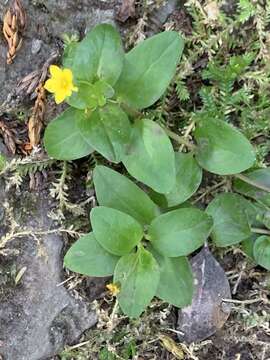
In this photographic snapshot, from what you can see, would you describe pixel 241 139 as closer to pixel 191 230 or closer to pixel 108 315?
pixel 191 230

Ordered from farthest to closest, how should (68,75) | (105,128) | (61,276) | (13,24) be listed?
(61,276) → (13,24) → (105,128) → (68,75)

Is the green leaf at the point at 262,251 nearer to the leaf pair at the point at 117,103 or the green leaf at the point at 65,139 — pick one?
the leaf pair at the point at 117,103

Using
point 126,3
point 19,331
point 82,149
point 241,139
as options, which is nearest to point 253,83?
point 241,139

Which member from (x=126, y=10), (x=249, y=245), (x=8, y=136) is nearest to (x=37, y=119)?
(x=8, y=136)

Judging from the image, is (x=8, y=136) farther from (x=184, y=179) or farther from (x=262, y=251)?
(x=262, y=251)

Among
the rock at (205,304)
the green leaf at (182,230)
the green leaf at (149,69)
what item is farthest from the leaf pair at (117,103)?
the rock at (205,304)

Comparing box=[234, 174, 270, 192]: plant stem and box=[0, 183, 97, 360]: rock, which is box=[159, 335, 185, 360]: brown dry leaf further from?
box=[234, 174, 270, 192]: plant stem

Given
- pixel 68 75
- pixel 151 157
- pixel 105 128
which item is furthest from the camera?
pixel 151 157
